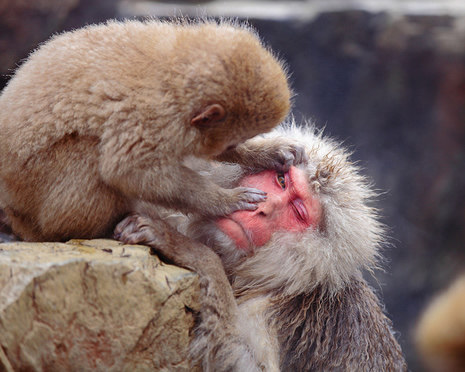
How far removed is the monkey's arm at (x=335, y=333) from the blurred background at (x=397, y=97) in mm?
4888

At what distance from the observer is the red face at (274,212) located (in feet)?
11.0

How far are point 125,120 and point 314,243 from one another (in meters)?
1.50

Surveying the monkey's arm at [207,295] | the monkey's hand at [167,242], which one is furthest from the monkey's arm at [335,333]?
the monkey's hand at [167,242]

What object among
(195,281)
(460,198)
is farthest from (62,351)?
(460,198)

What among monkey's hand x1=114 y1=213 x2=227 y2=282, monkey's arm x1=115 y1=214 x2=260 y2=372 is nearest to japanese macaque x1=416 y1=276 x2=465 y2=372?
monkey's arm x1=115 y1=214 x2=260 y2=372

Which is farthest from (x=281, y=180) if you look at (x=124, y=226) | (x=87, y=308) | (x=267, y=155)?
(x=87, y=308)

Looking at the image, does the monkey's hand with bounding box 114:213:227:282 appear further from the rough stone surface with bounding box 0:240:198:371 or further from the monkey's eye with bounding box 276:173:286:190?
the monkey's eye with bounding box 276:173:286:190

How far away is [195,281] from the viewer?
294 centimetres

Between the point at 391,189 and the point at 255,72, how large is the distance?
6.60m

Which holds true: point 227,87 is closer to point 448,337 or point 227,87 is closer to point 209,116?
point 209,116

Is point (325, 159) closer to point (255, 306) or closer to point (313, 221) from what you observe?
point (313, 221)

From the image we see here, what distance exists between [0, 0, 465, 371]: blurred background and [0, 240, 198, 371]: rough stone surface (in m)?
5.99

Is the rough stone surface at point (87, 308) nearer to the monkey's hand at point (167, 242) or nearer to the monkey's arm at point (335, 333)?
the monkey's hand at point (167, 242)

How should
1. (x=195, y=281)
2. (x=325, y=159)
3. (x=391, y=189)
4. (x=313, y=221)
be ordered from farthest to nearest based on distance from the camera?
1. (x=391, y=189)
2. (x=325, y=159)
3. (x=313, y=221)
4. (x=195, y=281)
